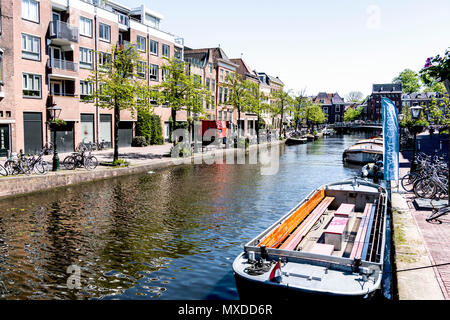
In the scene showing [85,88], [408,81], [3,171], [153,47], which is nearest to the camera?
[3,171]

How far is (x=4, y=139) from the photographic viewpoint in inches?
1124

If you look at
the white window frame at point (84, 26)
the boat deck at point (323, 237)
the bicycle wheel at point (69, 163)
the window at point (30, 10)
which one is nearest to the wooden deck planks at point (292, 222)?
the boat deck at point (323, 237)

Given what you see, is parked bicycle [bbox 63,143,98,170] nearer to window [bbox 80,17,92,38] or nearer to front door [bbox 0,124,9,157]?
front door [bbox 0,124,9,157]

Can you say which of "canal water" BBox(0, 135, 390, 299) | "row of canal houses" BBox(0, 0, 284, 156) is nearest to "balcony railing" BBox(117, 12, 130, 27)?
"row of canal houses" BBox(0, 0, 284, 156)

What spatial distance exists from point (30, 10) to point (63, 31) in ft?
9.47

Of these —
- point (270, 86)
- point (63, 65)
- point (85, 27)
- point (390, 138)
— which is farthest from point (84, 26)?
point (270, 86)

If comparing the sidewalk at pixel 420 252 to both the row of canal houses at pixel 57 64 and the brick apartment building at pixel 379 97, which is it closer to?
the row of canal houses at pixel 57 64

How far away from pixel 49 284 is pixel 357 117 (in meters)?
162

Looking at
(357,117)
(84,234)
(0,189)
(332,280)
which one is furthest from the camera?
(357,117)

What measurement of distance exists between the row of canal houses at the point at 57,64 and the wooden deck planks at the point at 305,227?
18.1m

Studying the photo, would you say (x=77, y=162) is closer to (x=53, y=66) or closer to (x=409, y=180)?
(x=53, y=66)

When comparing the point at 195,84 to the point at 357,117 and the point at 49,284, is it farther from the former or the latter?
the point at 357,117
